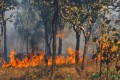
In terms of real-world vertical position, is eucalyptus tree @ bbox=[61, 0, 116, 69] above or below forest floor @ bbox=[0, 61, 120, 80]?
above

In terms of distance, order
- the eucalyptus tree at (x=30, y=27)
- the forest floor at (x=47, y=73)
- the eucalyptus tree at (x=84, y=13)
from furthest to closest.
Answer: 1. the eucalyptus tree at (x=30, y=27)
2. the eucalyptus tree at (x=84, y=13)
3. the forest floor at (x=47, y=73)

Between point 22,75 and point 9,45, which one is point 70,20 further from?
point 9,45

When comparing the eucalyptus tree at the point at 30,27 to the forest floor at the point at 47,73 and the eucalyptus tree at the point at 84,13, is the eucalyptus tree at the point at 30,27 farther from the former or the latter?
the forest floor at the point at 47,73

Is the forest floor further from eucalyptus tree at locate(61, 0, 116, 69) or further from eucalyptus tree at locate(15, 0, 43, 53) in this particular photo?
eucalyptus tree at locate(15, 0, 43, 53)

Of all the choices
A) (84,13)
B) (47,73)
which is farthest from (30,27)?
(47,73)

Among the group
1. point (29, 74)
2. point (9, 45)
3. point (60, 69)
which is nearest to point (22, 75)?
point (29, 74)

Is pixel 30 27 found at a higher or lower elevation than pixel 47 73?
higher

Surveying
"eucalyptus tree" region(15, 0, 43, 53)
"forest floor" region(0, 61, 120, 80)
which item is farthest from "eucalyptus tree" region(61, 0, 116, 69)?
"eucalyptus tree" region(15, 0, 43, 53)

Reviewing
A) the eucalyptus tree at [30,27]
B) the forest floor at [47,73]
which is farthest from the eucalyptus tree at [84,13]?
the eucalyptus tree at [30,27]

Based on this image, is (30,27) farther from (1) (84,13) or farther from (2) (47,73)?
(2) (47,73)

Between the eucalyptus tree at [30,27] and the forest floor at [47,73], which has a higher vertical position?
the eucalyptus tree at [30,27]

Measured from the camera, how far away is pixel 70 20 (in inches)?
1523

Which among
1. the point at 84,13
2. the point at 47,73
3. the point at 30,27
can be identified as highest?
the point at 84,13

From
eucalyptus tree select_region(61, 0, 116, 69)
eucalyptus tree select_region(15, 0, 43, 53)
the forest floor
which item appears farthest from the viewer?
eucalyptus tree select_region(15, 0, 43, 53)
